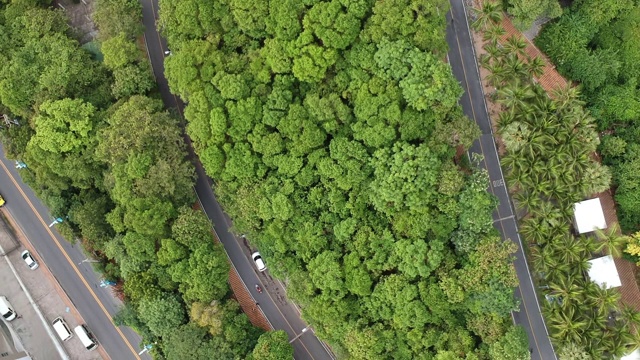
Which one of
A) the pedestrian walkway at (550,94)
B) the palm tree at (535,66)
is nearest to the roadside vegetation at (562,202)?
the palm tree at (535,66)

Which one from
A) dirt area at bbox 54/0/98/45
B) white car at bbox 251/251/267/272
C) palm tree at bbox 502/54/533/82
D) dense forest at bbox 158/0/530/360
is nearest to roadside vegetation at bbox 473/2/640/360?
palm tree at bbox 502/54/533/82

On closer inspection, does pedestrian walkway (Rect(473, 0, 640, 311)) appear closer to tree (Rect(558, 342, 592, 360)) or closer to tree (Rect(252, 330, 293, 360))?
tree (Rect(558, 342, 592, 360))

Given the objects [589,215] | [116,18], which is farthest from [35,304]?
[589,215]

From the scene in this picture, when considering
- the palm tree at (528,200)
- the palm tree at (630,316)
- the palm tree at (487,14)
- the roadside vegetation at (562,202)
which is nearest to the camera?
the roadside vegetation at (562,202)

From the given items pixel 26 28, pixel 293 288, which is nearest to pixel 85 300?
pixel 293 288

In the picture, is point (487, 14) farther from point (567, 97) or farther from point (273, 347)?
point (273, 347)

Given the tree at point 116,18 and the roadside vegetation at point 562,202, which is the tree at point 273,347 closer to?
the roadside vegetation at point 562,202
